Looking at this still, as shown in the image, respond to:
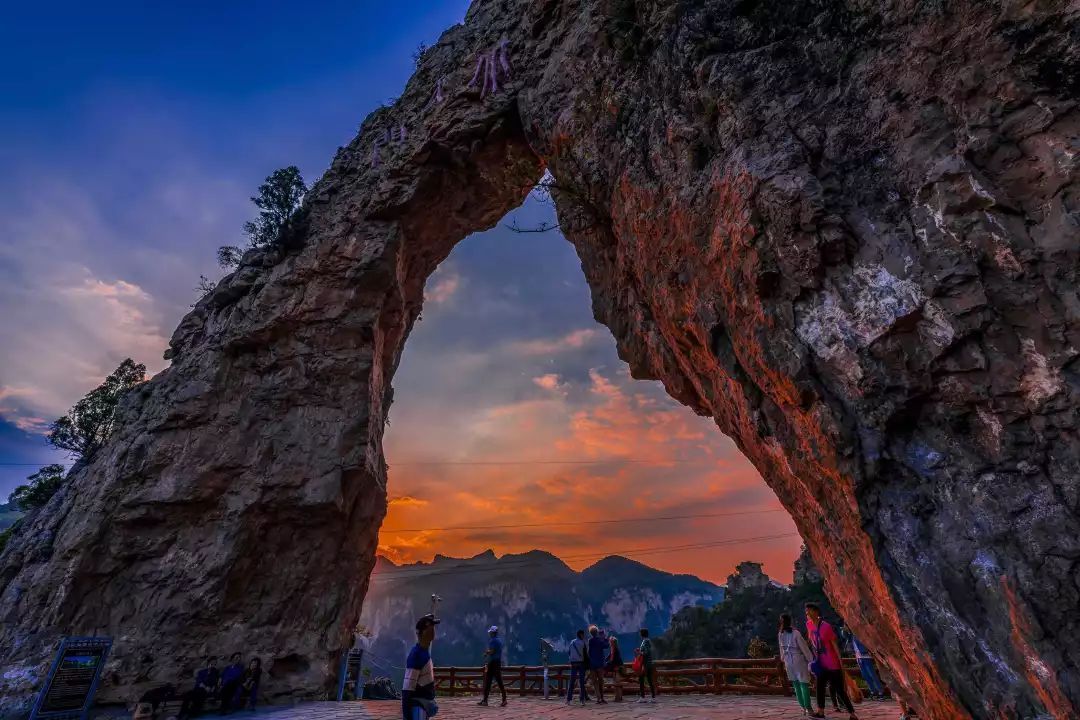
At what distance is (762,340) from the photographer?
7.23 meters

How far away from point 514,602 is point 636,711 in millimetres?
129024

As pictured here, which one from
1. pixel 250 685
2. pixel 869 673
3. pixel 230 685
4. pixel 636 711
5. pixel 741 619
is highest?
pixel 741 619

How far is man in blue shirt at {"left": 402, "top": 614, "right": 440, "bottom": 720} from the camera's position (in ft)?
17.5

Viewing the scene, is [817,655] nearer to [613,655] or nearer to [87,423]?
[613,655]

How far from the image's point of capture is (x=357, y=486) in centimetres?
1764

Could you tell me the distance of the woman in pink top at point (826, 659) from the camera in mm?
8219

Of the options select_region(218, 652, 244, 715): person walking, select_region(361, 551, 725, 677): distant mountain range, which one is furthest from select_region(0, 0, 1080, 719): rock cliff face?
select_region(361, 551, 725, 677): distant mountain range

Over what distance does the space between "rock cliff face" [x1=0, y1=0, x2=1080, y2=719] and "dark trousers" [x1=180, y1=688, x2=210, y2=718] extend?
81.5 inches

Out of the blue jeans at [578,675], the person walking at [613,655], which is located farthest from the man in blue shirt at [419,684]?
the blue jeans at [578,675]

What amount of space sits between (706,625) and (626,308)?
47681 mm

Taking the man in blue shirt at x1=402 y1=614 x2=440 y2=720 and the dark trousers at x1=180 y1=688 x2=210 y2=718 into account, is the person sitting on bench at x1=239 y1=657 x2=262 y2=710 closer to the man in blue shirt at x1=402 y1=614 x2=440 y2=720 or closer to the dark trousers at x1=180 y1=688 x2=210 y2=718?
the dark trousers at x1=180 y1=688 x2=210 y2=718

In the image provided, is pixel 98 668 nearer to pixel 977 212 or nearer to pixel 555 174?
pixel 555 174

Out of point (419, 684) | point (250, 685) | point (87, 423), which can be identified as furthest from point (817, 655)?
point (87, 423)

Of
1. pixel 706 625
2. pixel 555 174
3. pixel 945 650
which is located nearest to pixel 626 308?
pixel 555 174
